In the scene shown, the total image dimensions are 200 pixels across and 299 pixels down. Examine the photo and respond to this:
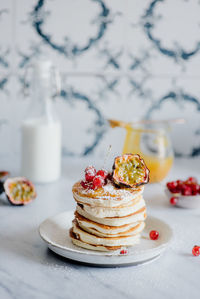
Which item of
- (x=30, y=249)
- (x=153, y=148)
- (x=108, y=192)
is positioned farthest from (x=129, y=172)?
(x=153, y=148)

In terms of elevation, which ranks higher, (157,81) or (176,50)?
(176,50)

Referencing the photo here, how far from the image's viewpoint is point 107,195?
1062mm

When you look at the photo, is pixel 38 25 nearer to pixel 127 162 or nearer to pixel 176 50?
pixel 176 50

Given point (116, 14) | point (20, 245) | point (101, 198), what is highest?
point (116, 14)

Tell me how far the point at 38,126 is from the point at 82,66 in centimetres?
43

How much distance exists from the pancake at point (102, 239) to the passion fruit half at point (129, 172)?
123 mm

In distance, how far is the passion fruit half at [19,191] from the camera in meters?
1.46

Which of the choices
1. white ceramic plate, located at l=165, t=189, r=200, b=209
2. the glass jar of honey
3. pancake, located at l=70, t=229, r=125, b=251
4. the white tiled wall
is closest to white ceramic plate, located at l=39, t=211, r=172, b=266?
pancake, located at l=70, t=229, r=125, b=251

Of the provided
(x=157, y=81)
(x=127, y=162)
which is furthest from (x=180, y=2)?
(x=127, y=162)

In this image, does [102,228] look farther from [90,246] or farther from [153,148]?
[153,148]

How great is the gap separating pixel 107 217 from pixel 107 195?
0.05m

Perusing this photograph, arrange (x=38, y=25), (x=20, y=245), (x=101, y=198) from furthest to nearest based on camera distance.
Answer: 1. (x=38, y=25)
2. (x=20, y=245)
3. (x=101, y=198)

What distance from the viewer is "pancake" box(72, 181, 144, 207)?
3.44 ft

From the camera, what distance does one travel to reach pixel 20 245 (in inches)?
45.8
